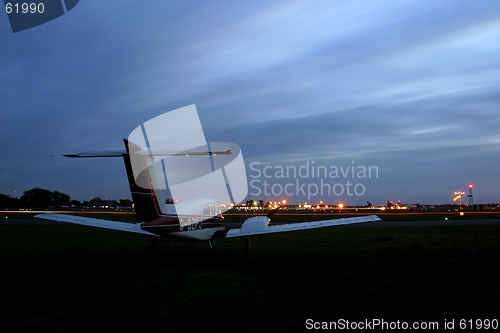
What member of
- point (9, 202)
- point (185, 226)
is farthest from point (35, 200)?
point (185, 226)

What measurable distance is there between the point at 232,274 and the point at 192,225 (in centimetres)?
322

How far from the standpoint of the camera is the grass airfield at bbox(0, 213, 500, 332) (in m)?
6.48

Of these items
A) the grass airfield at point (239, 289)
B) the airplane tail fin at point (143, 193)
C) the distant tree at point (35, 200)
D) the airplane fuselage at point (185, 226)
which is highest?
the distant tree at point (35, 200)

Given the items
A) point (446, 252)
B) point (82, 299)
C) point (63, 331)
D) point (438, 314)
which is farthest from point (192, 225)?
point (446, 252)

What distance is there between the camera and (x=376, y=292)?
8.33 m

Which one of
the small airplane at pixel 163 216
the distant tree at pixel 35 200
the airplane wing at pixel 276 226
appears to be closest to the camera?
the small airplane at pixel 163 216

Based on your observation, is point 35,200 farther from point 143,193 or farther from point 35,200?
point 143,193

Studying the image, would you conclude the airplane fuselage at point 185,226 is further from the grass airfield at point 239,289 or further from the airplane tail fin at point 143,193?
the grass airfield at point 239,289

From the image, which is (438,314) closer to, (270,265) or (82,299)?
(270,265)

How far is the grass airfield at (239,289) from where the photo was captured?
21.3ft

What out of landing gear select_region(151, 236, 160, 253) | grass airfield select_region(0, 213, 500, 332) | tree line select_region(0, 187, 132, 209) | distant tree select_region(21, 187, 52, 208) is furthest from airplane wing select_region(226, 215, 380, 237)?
distant tree select_region(21, 187, 52, 208)

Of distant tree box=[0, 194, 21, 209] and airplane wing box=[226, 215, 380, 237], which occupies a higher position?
distant tree box=[0, 194, 21, 209]

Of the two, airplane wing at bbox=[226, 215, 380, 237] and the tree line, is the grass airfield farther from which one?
the tree line

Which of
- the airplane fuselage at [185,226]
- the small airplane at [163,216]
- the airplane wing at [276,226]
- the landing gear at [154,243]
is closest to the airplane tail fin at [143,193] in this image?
the small airplane at [163,216]
